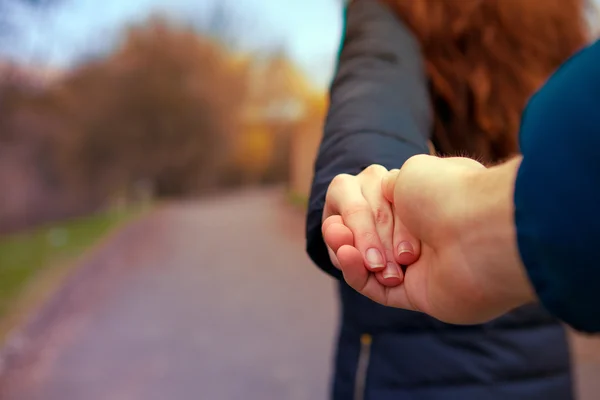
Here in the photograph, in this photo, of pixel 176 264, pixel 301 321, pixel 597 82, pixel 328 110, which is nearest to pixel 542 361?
pixel 328 110

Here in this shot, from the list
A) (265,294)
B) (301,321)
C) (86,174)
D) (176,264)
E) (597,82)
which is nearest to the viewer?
(597,82)

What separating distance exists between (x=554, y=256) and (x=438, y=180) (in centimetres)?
8

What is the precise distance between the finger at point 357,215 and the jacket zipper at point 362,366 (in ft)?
0.66

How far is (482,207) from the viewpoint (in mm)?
242

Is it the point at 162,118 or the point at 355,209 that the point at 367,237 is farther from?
the point at 162,118

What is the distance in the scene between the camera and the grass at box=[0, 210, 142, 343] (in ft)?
6.97

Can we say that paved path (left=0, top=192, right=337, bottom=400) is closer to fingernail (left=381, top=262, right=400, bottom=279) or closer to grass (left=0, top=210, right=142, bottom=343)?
grass (left=0, top=210, right=142, bottom=343)

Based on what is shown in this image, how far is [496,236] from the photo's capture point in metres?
0.23

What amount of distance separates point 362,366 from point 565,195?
362 millimetres


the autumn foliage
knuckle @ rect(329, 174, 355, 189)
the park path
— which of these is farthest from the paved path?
knuckle @ rect(329, 174, 355, 189)

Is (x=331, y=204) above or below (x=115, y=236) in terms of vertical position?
above

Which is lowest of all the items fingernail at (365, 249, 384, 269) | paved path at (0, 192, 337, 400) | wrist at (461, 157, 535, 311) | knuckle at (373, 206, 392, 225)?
paved path at (0, 192, 337, 400)

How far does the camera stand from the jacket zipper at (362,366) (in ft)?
1.71

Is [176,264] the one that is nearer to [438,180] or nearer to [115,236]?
[115,236]
